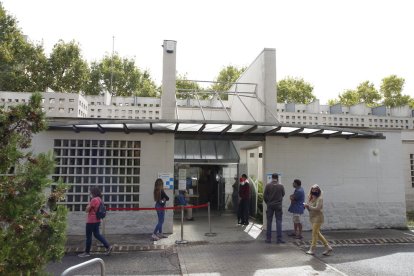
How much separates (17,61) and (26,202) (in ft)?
70.9

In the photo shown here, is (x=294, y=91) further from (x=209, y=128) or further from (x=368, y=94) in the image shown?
(x=209, y=128)

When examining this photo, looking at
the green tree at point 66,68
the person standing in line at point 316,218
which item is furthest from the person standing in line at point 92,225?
the green tree at point 66,68

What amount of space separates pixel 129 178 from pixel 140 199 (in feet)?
2.28

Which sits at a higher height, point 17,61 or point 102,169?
point 17,61

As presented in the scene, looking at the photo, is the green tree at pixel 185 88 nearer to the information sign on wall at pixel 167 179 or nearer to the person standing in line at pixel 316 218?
the information sign on wall at pixel 167 179

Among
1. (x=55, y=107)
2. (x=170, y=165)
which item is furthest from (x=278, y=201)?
(x=55, y=107)

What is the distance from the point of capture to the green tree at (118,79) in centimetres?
3706

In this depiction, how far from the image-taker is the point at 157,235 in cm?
980

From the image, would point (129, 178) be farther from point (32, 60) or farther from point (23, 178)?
point (32, 60)

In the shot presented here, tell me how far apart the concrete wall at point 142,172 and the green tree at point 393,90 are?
105 feet

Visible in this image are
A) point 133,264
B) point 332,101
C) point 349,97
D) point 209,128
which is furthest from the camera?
point 332,101

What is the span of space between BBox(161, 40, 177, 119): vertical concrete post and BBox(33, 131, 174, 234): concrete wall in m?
1.08

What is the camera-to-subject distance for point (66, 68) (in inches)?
1003

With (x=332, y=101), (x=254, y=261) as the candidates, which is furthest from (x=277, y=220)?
(x=332, y=101)
